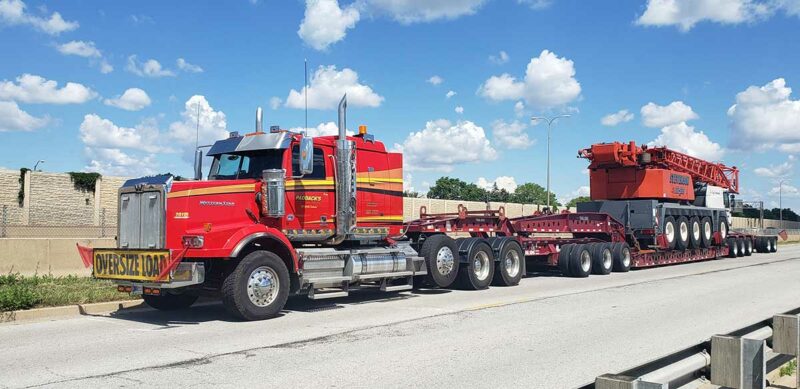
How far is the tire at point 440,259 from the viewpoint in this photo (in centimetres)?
1439

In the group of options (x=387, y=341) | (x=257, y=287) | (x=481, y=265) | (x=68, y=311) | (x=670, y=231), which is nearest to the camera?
(x=387, y=341)

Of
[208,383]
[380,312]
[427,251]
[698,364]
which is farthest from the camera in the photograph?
[427,251]

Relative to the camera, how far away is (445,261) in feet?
48.2

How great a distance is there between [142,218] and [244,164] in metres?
1.96

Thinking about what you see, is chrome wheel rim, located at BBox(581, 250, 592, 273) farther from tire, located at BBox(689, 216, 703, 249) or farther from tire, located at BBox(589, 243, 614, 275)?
tire, located at BBox(689, 216, 703, 249)

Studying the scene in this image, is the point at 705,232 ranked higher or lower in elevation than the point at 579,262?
higher

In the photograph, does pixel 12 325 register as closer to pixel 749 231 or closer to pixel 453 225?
pixel 453 225

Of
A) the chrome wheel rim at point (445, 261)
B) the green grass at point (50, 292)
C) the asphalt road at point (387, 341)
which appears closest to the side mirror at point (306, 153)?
the asphalt road at point (387, 341)

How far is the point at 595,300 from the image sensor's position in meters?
13.3

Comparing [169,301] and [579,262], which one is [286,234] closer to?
[169,301]

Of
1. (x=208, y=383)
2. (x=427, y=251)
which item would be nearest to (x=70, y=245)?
(x=427, y=251)

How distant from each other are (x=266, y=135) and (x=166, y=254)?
282cm

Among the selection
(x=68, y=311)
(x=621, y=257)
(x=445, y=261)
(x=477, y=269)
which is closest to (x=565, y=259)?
(x=621, y=257)

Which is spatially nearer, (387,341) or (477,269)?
(387,341)
